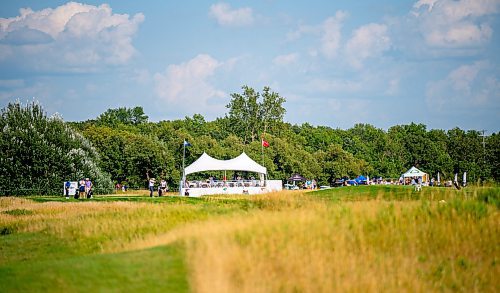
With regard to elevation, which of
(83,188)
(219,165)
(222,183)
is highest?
(219,165)

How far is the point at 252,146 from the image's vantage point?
344 ft

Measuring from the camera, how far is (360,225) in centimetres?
1844

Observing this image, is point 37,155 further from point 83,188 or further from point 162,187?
point 162,187

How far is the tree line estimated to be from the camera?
228ft

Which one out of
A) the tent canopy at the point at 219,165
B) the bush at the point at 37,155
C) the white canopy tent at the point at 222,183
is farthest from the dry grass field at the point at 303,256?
the tent canopy at the point at 219,165

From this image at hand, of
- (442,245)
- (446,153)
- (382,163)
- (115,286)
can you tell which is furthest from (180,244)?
(446,153)

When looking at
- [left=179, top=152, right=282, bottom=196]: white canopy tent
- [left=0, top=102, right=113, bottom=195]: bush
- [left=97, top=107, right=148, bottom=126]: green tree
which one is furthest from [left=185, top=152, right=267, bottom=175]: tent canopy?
[left=97, top=107, right=148, bottom=126]: green tree

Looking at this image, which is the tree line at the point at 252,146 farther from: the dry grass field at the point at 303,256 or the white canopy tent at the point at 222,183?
the dry grass field at the point at 303,256

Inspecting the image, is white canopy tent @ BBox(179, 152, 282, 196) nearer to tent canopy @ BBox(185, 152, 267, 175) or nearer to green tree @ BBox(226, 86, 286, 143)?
tent canopy @ BBox(185, 152, 267, 175)

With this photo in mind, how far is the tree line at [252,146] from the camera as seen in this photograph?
228ft

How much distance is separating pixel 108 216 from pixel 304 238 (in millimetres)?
14570

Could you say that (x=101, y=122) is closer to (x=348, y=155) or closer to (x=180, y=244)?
(x=348, y=155)

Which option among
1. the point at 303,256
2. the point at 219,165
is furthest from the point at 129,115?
the point at 303,256

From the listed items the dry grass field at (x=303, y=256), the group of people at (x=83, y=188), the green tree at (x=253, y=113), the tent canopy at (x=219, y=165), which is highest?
the green tree at (x=253, y=113)
